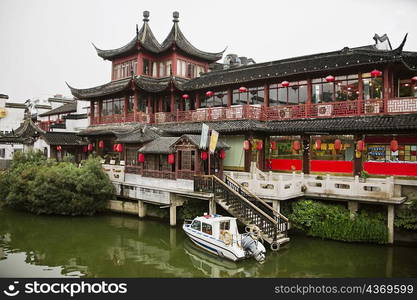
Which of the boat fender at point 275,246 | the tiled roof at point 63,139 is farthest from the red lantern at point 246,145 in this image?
the tiled roof at point 63,139

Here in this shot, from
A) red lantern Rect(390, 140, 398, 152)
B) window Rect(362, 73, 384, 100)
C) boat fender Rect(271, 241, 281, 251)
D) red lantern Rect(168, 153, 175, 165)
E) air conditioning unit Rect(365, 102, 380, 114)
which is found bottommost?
boat fender Rect(271, 241, 281, 251)

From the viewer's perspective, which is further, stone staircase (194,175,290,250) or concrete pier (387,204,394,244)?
concrete pier (387,204,394,244)

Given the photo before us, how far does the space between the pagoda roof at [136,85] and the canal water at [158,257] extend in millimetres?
10001

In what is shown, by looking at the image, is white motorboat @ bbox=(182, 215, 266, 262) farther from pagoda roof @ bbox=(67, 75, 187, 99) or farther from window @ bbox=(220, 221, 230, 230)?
pagoda roof @ bbox=(67, 75, 187, 99)

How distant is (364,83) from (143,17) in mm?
16935

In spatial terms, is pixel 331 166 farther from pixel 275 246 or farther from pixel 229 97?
pixel 229 97

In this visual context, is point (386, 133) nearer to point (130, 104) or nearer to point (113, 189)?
point (113, 189)

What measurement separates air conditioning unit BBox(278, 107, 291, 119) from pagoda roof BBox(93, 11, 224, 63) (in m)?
10.1

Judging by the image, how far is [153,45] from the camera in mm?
26062

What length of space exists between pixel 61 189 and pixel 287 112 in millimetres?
12843

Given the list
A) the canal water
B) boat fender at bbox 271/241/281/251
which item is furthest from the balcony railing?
boat fender at bbox 271/241/281/251

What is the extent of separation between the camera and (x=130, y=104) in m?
24.3

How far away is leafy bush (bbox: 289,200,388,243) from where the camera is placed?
534 inches

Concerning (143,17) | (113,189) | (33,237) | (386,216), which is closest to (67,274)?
(33,237)
